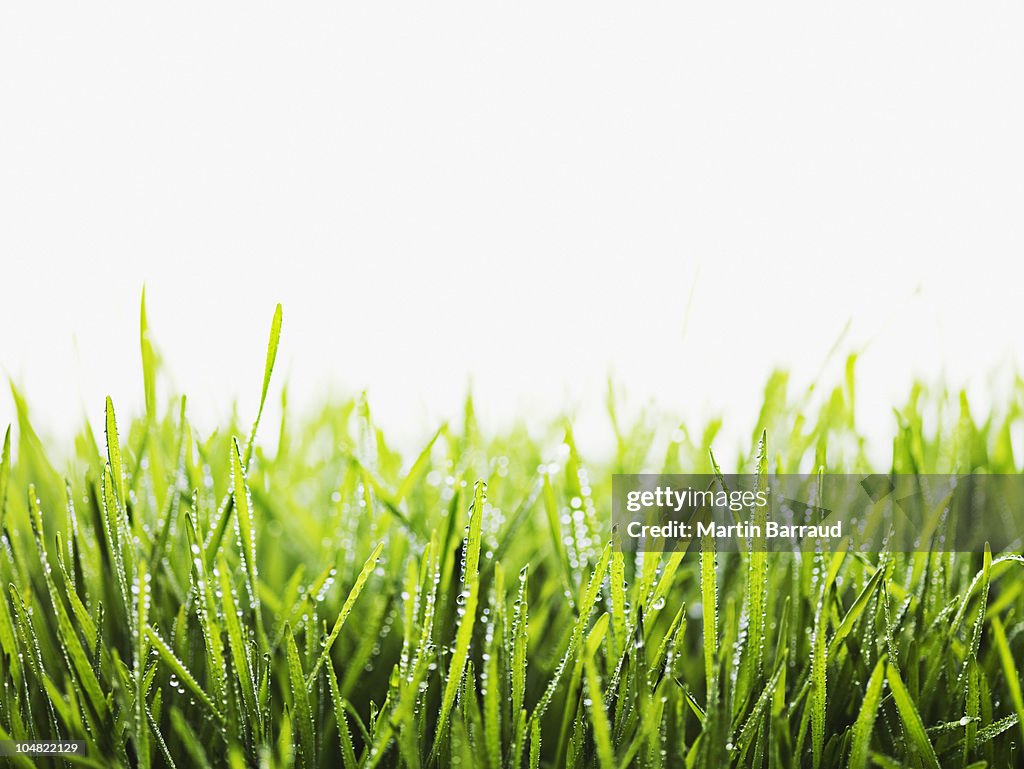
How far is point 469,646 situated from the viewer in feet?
1.43

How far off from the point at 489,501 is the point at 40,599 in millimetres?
278

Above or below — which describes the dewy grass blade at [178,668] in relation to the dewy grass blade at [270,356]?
below

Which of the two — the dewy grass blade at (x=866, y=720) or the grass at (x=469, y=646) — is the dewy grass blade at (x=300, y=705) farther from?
the dewy grass blade at (x=866, y=720)

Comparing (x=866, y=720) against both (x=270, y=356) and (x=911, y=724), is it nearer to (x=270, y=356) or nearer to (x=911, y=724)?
(x=911, y=724)

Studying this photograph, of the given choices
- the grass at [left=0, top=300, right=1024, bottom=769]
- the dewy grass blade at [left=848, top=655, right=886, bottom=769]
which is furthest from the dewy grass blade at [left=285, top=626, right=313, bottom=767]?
the dewy grass blade at [left=848, top=655, right=886, bottom=769]

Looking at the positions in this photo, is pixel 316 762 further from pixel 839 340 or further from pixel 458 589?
pixel 839 340

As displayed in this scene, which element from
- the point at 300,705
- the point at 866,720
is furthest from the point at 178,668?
the point at 866,720

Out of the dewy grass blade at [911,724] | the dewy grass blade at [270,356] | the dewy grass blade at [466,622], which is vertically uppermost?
the dewy grass blade at [270,356]

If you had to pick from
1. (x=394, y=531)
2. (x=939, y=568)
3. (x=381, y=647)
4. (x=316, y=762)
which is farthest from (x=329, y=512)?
(x=939, y=568)

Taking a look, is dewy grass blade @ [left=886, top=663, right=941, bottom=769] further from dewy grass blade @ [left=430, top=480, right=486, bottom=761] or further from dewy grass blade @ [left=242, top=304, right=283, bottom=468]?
dewy grass blade @ [left=242, top=304, right=283, bottom=468]

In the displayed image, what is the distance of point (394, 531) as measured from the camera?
62 cm

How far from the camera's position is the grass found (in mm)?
376

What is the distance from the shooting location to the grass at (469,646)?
14.8 inches

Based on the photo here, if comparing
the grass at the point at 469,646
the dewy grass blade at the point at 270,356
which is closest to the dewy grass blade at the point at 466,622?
the grass at the point at 469,646
